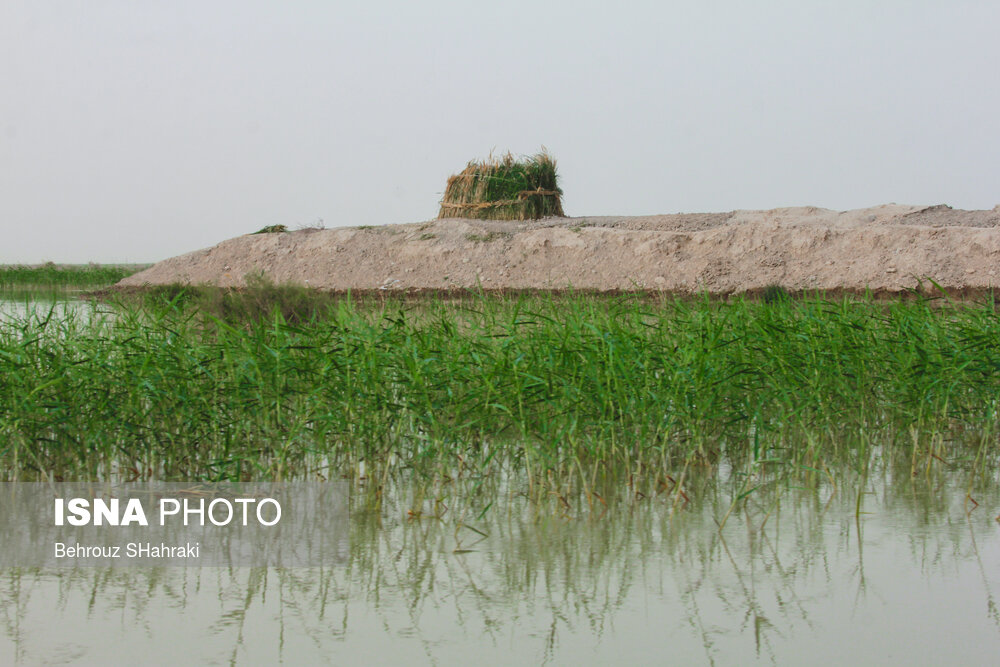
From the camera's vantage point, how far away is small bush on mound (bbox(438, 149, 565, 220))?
17.9m

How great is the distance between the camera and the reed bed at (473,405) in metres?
3.65

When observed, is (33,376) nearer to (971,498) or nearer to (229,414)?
(229,414)

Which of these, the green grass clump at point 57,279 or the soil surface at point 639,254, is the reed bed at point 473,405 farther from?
the green grass clump at point 57,279

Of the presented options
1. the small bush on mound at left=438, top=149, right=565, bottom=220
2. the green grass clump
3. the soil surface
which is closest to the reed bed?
the soil surface

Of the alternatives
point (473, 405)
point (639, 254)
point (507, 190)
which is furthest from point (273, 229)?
point (473, 405)

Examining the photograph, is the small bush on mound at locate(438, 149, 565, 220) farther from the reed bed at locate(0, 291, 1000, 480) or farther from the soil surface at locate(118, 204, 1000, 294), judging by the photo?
the reed bed at locate(0, 291, 1000, 480)

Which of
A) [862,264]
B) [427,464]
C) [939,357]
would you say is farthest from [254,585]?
[862,264]

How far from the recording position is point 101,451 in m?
3.82

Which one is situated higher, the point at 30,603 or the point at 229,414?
the point at 229,414

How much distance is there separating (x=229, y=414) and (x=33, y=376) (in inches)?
30.7

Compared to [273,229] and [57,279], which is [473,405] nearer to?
[273,229]

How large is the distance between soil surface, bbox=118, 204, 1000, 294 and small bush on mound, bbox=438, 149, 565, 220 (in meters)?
0.71

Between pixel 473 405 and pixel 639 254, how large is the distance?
11544mm

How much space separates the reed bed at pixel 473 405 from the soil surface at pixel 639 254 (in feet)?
26.2
